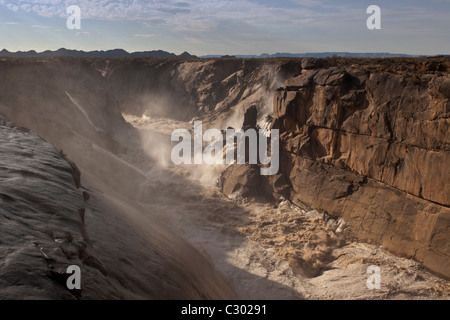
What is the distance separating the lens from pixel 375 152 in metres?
15.2

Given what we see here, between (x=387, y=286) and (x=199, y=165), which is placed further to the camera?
(x=199, y=165)

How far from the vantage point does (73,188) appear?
892cm

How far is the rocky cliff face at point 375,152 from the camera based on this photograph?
12836 mm

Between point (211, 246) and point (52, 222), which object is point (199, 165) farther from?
point (52, 222)

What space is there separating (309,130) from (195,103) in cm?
2592

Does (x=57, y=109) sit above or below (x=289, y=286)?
above

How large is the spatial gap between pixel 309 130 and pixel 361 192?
4.43 metres

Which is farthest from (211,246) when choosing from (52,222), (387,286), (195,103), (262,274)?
(195,103)

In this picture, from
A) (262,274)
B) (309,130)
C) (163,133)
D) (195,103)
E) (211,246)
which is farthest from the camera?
(195,103)

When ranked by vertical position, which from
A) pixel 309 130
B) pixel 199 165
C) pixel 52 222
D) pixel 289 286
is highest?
pixel 309 130

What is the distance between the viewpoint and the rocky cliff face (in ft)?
42.1
